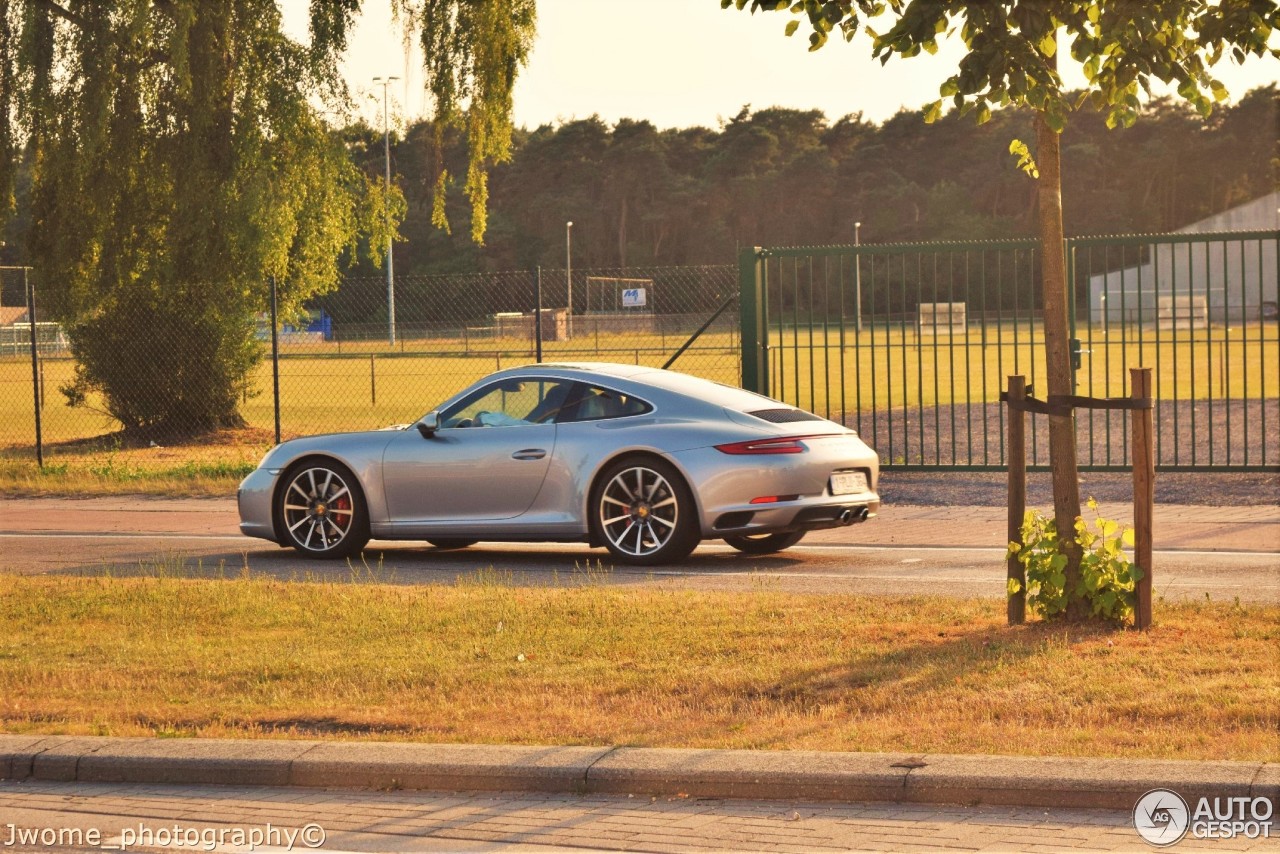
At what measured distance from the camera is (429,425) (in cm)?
1196

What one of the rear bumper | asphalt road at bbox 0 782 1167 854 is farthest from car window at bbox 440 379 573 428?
asphalt road at bbox 0 782 1167 854

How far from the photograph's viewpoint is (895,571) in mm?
10945

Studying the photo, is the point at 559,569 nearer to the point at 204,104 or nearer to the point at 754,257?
the point at 754,257

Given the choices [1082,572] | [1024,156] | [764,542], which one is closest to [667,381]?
[764,542]

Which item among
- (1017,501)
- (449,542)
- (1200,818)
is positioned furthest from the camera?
(449,542)

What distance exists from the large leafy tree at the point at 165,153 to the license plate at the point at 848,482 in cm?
1332

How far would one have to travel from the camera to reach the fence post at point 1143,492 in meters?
7.91

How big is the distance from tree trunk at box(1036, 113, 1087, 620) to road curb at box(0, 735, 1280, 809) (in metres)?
2.66

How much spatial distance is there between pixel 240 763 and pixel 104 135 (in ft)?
59.8

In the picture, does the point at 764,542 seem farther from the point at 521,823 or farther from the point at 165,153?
the point at 165,153

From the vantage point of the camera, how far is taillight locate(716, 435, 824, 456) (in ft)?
36.6

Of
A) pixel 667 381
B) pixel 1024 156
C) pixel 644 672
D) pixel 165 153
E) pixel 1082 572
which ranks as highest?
pixel 165 153

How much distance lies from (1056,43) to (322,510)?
6.46 meters

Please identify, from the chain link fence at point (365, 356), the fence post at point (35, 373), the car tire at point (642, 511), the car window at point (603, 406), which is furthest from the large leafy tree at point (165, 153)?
the car tire at point (642, 511)
